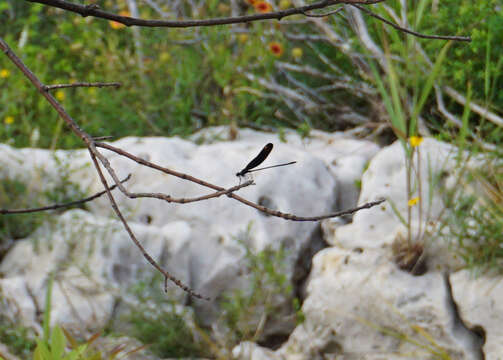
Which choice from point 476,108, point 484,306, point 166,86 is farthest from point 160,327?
point 166,86

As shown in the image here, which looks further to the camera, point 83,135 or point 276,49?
point 276,49

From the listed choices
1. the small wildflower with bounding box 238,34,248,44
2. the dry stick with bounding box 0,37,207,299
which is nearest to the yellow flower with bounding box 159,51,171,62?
the small wildflower with bounding box 238,34,248,44

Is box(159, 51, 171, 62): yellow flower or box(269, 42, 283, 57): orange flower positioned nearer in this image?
box(269, 42, 283, 57): orange flower

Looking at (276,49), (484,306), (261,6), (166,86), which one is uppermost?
(261,6)

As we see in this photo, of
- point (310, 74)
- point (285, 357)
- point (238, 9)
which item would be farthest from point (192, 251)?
point (238, 9)

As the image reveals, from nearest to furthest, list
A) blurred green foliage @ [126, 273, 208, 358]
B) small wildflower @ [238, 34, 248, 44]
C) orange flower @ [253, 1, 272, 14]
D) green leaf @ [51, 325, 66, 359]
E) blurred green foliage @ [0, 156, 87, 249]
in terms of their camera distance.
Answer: green leaf @ [51, 325, 66, 359] → blurred green foliage @ [126, 273, 208, 358] → blurred green foliage @ [0, 156, 87, 249] → orange flower @ [253, 1, 272, 14] → small wildflower @ [238, 34, 248, 44]

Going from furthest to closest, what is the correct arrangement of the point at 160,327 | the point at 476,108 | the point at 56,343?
the point at 476,108 → the point at 160,327 → the point at 56,343

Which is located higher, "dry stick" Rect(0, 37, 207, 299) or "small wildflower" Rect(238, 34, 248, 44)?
"dry stick" Rect(0, 37, 207, 299)

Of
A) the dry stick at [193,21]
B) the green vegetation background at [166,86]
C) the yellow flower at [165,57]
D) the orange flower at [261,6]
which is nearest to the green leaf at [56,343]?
the dry stick at [193,21]

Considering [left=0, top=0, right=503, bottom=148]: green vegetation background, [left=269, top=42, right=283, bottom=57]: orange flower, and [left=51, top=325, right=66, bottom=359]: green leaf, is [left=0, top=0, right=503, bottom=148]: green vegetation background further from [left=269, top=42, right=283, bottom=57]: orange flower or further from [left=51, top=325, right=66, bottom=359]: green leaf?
[left=51, top=325, right=66, bottom=359]: green leaf

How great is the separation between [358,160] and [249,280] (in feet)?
2.94

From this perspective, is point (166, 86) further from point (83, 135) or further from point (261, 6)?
point (83, 135)

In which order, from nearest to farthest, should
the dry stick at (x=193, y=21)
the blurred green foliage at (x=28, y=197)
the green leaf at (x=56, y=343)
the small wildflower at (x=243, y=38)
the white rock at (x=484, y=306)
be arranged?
1. the dry stick at (x=193, y=21)
2. the green leaf at (x=56, y=343)
3. the white rock at (x=484, y=306)
4. the blurred green foliage at (x=28, y=197)
5. the small wildflower at (x=243, y=38)

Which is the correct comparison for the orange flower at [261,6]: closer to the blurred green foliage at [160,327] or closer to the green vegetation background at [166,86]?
the green vegetation background at [166,86]
